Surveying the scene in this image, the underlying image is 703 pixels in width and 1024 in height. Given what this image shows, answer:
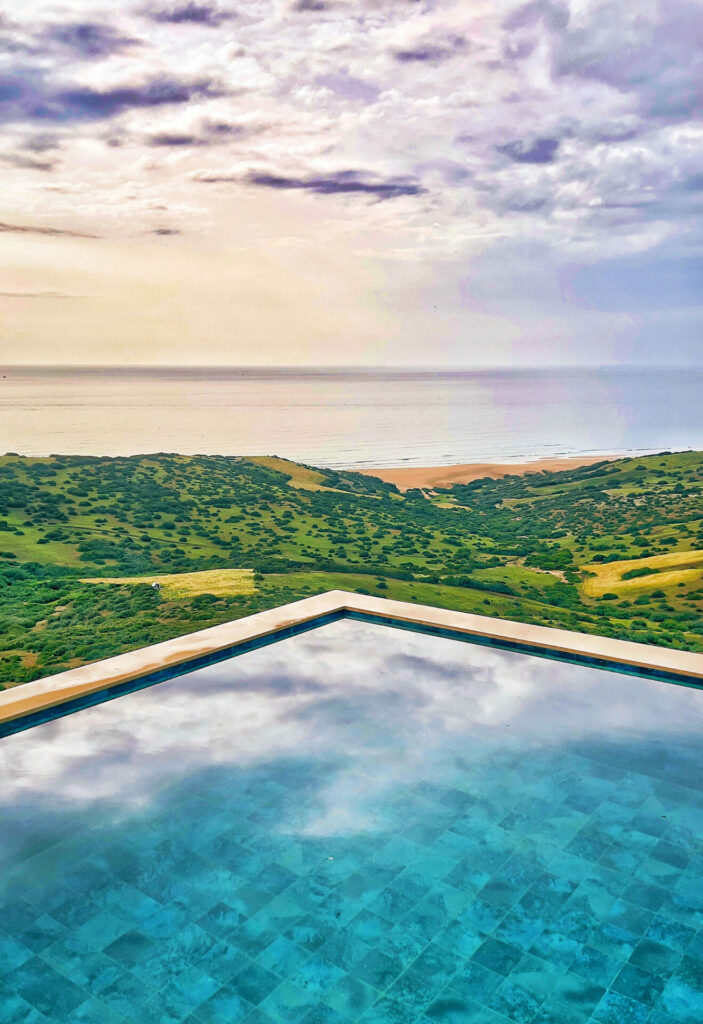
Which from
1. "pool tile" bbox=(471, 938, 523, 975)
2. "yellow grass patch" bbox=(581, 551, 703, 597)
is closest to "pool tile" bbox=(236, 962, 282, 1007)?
"pool tile" bbox=(471, 938, 523, 975)

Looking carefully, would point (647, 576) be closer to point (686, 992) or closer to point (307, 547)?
point (307, 547)

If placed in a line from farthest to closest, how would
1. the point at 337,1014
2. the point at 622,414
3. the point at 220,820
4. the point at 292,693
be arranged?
the point at 622,414 → the point at 292,693 → the point at 220,820 → the point at 337,1014

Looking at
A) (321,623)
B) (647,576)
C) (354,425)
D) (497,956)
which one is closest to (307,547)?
(647,576)

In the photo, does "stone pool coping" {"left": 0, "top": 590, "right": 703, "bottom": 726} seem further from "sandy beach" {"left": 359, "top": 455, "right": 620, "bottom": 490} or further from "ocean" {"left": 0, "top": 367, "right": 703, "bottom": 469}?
"ocean" {"left": 0, "top": 367, "right": 703, "bottom": 469}

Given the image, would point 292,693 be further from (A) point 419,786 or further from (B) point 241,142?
(B) point 241,142

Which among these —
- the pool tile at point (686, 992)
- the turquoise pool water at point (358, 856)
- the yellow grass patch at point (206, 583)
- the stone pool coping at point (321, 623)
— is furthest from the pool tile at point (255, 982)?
the yellow grass patch at point (206, 583)

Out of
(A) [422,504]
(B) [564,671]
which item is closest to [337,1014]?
(B) [564,671]
